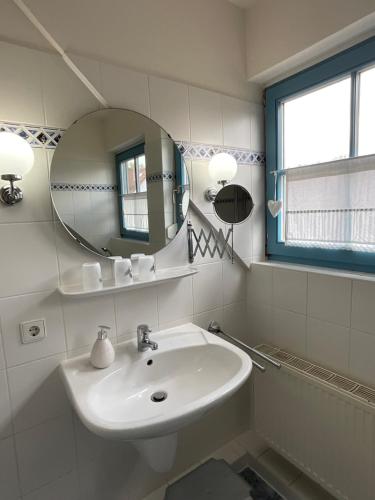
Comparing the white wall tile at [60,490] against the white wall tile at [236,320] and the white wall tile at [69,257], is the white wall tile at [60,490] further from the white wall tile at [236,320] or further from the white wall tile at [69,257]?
the white wall tile at [236,320]

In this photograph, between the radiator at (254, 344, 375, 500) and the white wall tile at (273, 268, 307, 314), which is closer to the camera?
the radiator at (254, 344, 375, 500)

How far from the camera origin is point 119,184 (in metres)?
1.25

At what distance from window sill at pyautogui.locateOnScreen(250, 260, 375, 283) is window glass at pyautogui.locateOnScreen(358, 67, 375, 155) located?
54 cm

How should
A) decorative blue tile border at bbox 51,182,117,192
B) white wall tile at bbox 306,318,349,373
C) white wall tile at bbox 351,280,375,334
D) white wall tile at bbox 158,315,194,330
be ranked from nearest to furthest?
decorative blue tile border at bbox 51,182,117,192, white wall tile at bbox 351,280,375,334, white wall tile at bbox 306,318,349,373, white wall tile at bbox 158,315,194,330

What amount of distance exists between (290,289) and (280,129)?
89cm

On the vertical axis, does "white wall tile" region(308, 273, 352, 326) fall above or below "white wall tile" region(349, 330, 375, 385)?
above

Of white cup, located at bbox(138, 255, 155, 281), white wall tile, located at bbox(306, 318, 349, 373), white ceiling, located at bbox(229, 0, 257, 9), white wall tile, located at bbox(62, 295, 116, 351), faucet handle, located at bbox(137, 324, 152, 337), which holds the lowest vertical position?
white wall tile, located at bbox(306, 318, 349, 373)

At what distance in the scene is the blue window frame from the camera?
1286 millimetres

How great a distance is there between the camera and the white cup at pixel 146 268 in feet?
4.16

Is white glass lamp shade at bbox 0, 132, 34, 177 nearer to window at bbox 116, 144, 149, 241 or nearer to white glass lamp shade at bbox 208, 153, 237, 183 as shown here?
window at bbox 116, 144, 149, 241

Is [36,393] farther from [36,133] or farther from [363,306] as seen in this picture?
[363,306]

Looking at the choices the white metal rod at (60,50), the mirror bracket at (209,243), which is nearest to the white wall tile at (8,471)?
the mirror bracket at (209,243)

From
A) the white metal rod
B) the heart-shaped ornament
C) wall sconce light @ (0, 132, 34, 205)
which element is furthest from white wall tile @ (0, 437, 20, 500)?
the heart-shaped ornament

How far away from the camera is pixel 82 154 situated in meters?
1.16
